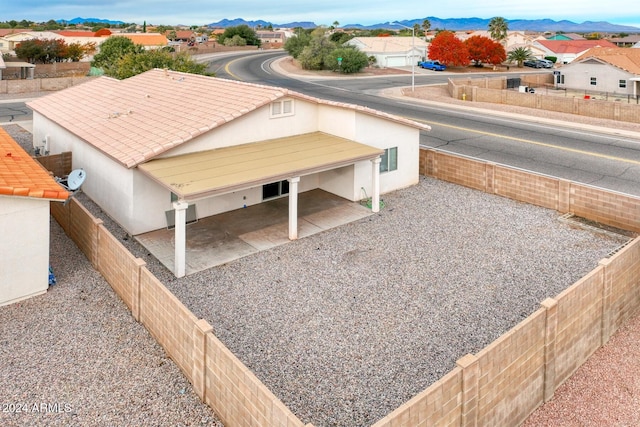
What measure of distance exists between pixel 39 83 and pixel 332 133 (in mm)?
45988

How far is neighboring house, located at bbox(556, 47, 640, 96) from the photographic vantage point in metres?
56.2

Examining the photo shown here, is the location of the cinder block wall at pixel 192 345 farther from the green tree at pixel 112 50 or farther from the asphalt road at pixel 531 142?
the green tree at pixel 112 50

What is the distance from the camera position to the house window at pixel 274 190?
20.6 metres

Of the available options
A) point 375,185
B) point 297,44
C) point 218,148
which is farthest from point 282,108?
point 297,44

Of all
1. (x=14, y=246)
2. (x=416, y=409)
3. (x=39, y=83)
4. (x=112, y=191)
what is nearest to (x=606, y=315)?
(x=416, y=409)

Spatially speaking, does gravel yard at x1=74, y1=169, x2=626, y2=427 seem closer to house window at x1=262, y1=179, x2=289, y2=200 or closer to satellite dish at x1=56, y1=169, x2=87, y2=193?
satellite dish at x1=56, y1=169, x2=87, y2=193

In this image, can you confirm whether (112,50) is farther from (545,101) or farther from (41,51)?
(545,101)

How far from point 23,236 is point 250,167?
6.90 m

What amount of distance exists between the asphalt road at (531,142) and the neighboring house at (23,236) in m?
21.3

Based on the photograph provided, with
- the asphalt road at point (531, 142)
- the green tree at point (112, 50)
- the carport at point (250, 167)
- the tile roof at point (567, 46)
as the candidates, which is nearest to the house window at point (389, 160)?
the carport at point (250, 167)

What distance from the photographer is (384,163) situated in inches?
853

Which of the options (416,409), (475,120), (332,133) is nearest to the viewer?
(416,409)

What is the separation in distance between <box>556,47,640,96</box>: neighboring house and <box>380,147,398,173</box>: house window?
46705 millimetres

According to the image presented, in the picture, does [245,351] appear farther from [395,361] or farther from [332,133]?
[332,133]
